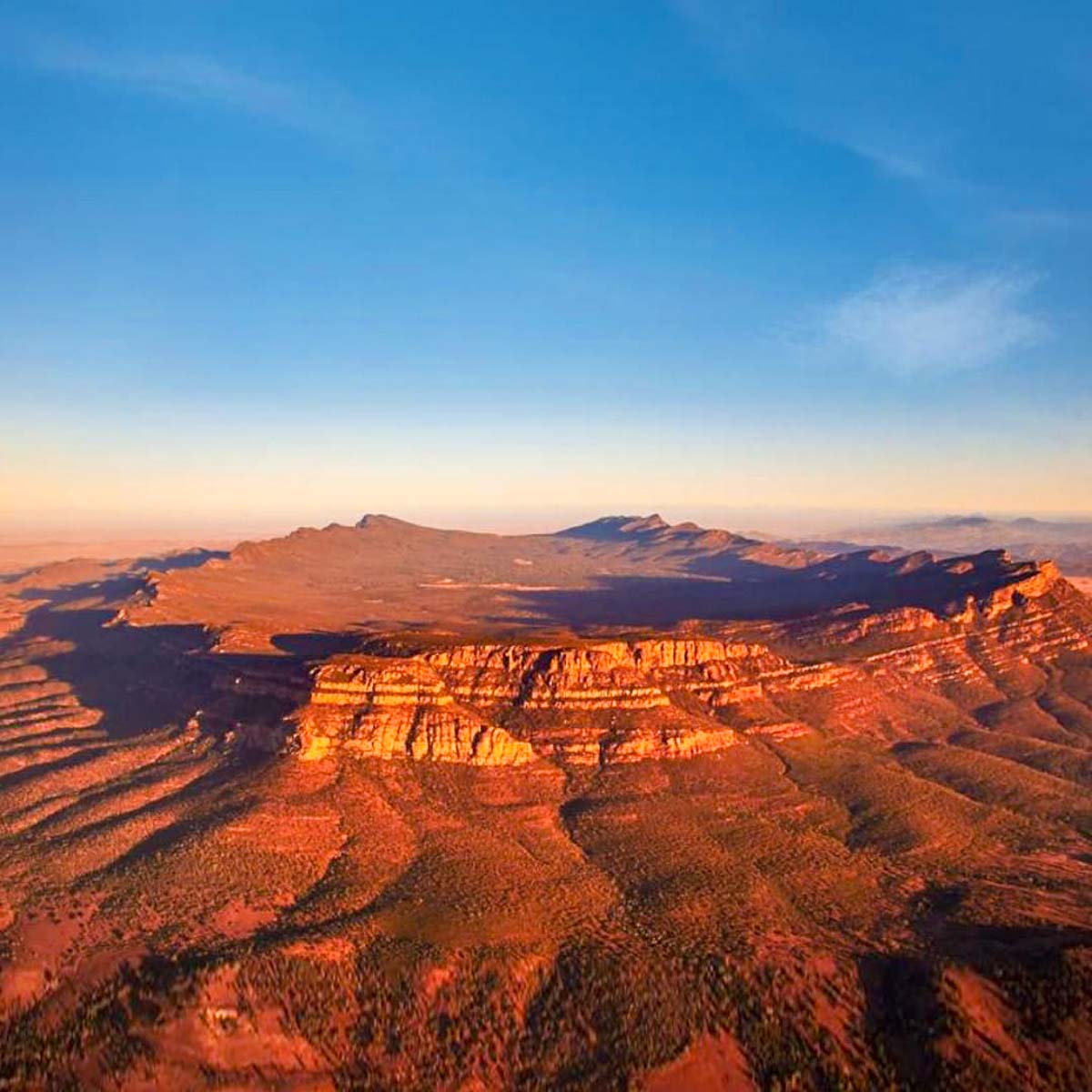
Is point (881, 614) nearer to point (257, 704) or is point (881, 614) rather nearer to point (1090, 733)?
point (1090, 733)

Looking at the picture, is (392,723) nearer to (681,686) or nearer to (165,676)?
(681,686)

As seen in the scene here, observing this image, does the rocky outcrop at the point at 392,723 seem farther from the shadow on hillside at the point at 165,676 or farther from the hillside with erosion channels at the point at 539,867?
the shadow on hillside at the point at 165,676

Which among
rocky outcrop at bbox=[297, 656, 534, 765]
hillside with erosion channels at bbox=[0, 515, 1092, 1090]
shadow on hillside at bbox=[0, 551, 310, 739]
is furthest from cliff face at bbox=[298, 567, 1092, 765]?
shadow on hillside at bbox=[0, 551, 310, 739]

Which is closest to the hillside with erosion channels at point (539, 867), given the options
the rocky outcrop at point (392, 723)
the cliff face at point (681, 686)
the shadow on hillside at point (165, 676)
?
the rocky outcrop at point (392, 723)

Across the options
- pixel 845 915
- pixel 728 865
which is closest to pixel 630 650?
pixel 728 865

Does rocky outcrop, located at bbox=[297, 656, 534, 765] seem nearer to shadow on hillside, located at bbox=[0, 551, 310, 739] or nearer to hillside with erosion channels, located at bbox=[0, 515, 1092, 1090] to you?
hillside with erosion channels, located at bbox=[0, 515, 1092, 1090]

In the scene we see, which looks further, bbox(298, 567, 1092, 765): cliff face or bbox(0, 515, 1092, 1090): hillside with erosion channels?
bbox(298, 567, 1092, 765): cliff face
